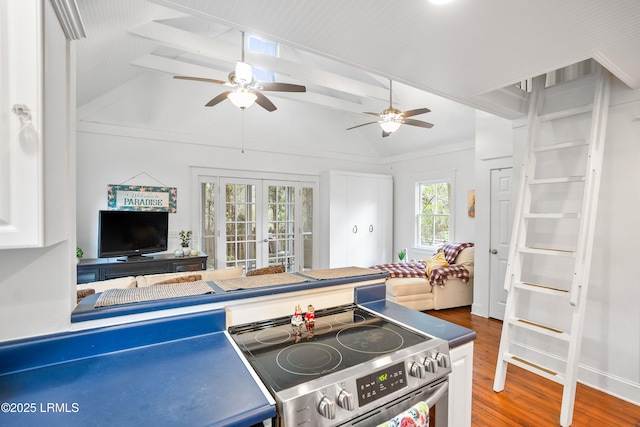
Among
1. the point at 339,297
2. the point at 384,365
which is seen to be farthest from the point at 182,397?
the point at 339,297

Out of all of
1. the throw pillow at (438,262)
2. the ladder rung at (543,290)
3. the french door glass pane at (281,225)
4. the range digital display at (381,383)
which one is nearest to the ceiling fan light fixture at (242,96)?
the range digital display at (381,383)

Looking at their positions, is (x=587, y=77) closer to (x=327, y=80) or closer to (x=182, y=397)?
(x=327, y=80)

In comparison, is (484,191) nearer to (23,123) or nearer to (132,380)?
(132,380)

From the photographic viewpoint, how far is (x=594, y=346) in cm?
228

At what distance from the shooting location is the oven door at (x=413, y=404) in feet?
3.31

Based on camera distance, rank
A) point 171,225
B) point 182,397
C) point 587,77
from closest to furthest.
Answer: point 182,397 → point 587,77 → point 171,225

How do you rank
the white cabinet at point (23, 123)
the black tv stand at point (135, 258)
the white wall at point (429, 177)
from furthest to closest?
1. the white wall at point (429, 177)
2. the black tv stand at point (135, 258)
3. the white cabinet at point (23, 123)

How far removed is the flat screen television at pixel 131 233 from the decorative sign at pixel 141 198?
311mm

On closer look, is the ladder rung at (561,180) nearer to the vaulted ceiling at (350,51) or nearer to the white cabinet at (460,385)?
the vaulted ceiling at (350,51)

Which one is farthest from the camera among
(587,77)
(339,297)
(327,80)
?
(327,80)

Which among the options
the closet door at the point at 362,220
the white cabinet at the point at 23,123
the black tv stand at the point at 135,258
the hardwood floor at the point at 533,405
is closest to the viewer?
the white cabinet at the point at 23,123

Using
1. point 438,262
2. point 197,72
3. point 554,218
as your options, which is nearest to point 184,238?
point 197,72

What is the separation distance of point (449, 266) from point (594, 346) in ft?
6.60

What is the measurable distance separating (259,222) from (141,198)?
1.83 m
